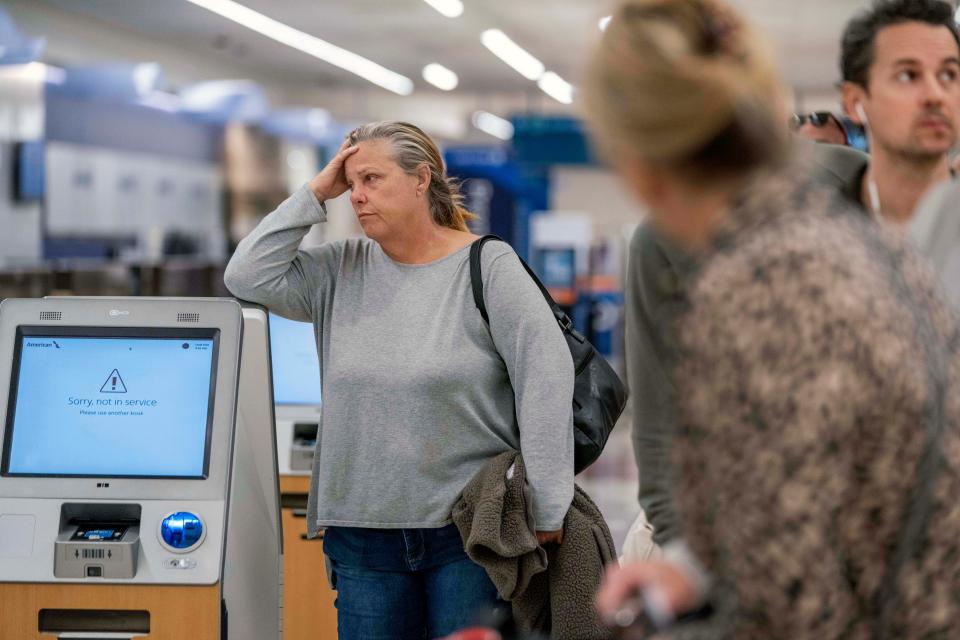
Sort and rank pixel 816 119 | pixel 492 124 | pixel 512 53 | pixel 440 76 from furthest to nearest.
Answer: pixel 492 124
pixel 440 76
pixel 512 53
pixel 816 119

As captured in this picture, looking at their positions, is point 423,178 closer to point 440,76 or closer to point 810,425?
point 810,425

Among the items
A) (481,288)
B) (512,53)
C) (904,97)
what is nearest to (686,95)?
Answer: (904,97)

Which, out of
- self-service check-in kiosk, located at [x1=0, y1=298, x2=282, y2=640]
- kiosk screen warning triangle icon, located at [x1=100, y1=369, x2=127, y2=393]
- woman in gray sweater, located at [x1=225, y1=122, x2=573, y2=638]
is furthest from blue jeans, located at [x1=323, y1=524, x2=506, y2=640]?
kiosk screen warning triangle icon, located at [x1=100, y1=369, x2=127, y2=393]

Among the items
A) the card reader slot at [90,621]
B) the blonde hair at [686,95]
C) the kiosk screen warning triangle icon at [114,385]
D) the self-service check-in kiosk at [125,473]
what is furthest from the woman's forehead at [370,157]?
the blonde hair at [686,95]

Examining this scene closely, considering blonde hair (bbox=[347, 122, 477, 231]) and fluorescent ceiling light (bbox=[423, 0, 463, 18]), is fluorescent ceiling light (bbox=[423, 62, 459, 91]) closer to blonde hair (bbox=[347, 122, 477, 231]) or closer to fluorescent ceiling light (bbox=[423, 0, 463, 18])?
fluorescent ceiling light (bbox=[423, 0, 463, 18])

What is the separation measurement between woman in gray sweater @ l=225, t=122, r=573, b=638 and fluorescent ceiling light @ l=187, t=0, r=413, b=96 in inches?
415

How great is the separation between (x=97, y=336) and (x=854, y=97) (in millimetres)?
1648

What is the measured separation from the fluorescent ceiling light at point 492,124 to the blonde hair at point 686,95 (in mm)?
22075

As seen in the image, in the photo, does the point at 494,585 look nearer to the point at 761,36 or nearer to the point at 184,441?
the point at 184,441

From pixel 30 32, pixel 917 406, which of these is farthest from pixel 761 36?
pixel 30 32

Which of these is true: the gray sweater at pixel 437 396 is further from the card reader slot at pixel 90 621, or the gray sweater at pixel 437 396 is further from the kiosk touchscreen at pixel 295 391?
the kiosk touchscreen at pixel 295 391

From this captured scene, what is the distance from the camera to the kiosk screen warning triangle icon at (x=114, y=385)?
2711 mm

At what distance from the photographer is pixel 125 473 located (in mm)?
2676

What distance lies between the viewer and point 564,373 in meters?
2.63
